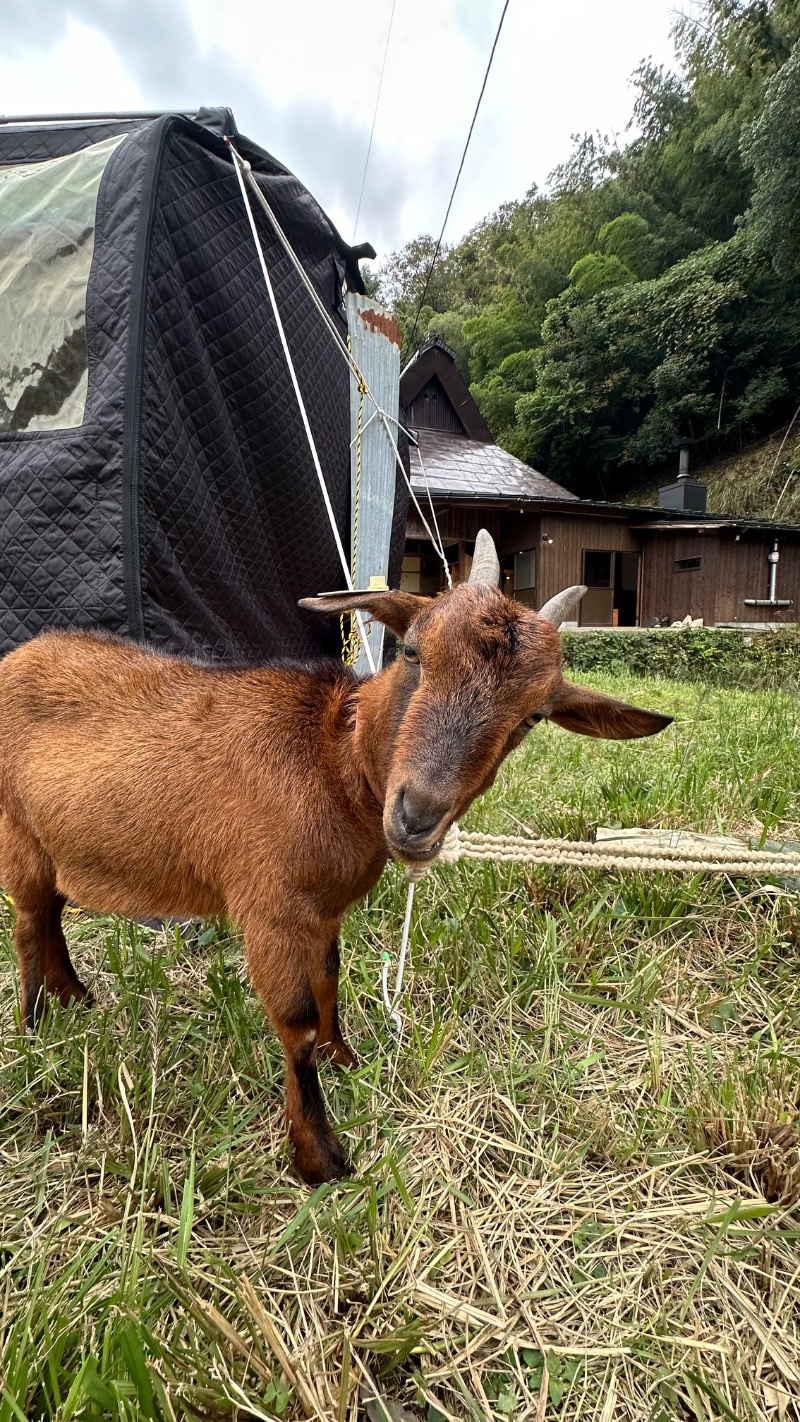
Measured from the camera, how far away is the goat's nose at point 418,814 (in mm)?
1041

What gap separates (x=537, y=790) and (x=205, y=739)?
2.17 m

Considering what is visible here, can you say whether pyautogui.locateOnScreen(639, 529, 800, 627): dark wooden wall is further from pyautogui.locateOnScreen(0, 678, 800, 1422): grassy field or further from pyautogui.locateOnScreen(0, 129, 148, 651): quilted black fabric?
pyautogui.locateOnScreen(0, 129, 148, 651): quilted black fabric

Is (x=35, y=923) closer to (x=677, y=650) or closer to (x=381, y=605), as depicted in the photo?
(x=381, y=605)

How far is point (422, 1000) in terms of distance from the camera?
1.93 meters

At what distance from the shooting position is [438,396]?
22.0 meters

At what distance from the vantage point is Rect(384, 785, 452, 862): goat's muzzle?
3.42ft

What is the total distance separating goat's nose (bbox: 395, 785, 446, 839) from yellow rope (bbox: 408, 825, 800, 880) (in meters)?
0.73

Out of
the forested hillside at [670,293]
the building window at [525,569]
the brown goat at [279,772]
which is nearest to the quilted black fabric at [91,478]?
the brown goat at [279,772]

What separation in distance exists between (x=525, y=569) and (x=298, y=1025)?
18936mm

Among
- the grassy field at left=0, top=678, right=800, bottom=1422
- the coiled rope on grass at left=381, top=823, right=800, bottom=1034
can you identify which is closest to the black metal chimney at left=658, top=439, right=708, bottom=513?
the coiled rope on grass at left=381, top=823, right=800, bottom=1034

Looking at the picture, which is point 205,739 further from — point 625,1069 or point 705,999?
point 705,999

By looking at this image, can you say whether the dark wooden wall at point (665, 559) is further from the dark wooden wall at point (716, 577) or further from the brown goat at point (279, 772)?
the brown goat at point (279, 772)

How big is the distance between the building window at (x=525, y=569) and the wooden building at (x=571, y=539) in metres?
0.03

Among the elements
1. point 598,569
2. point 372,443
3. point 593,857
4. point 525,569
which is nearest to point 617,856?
point 593,857
